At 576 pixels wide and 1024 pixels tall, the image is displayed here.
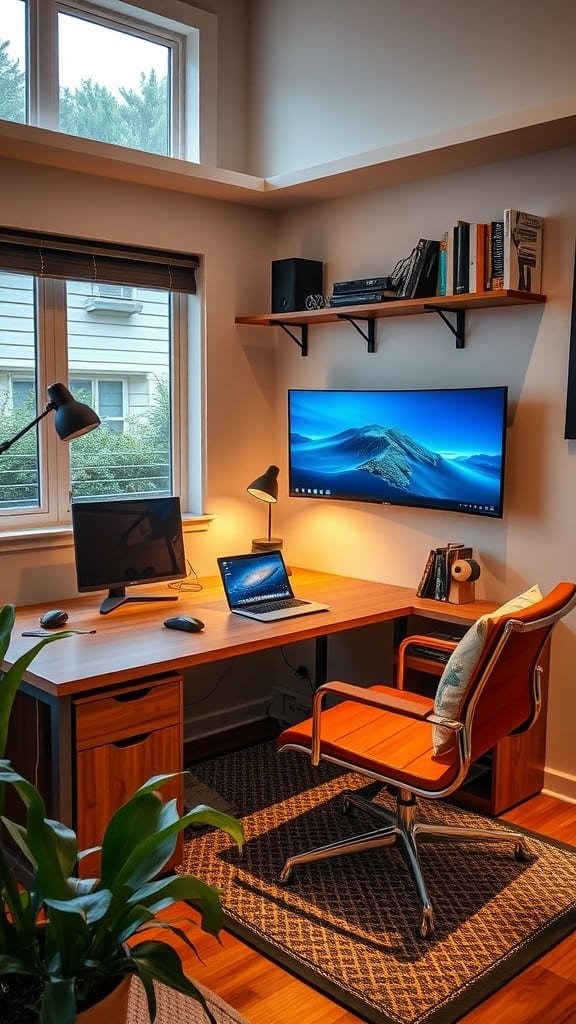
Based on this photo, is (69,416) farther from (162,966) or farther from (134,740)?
(162,966)

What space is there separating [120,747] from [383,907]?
2.84ft

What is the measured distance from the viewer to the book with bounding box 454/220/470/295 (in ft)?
10.1

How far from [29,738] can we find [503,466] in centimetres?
179

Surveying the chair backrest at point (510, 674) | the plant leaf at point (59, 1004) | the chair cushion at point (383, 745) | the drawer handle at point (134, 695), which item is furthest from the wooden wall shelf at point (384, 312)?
the plant leaf at point (59, 1004)

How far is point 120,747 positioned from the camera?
2.60 metres

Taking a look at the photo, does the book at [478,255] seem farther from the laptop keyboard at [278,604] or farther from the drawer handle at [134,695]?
the drawer handle at [134,695]

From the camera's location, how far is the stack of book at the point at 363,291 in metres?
3.36

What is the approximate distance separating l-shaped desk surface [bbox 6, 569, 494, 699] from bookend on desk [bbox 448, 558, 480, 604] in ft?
0.13

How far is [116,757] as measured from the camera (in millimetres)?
2553

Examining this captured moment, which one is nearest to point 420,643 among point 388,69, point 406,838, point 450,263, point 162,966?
point 406,838

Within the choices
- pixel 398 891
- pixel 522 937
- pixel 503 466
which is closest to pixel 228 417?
pixel 503 466

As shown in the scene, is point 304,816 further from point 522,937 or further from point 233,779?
point 522,937

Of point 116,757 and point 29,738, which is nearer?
point 116,757

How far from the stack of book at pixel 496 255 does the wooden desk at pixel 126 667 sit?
1.12 m
